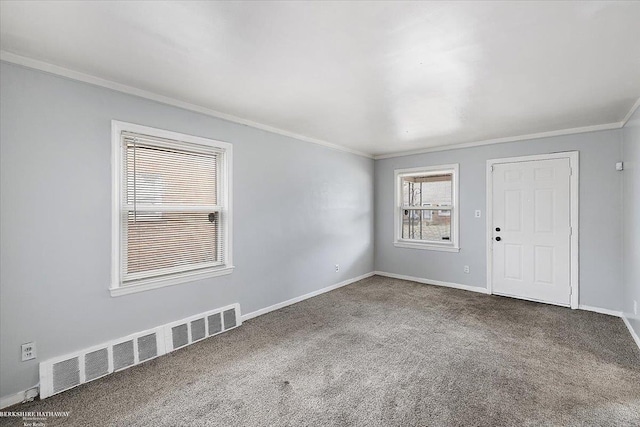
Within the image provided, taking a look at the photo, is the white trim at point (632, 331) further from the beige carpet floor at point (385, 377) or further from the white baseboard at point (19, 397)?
the white baseboard at point (19, 397)

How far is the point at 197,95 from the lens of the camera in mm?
2900

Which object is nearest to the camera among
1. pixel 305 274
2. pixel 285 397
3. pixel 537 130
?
pixel 285 397

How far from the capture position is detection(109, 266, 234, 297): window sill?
104 inches

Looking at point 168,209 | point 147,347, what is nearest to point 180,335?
point 147,347

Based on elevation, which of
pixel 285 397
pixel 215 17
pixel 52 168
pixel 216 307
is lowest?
pixel 285 397

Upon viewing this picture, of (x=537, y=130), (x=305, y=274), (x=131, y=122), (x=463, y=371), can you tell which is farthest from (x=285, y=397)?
(x=537, y=130)

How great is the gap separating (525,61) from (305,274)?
3492mm

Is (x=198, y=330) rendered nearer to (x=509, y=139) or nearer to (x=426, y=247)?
(x=426, y=247)

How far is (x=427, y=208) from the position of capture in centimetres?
548

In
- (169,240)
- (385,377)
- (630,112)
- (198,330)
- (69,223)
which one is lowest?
(385,377)

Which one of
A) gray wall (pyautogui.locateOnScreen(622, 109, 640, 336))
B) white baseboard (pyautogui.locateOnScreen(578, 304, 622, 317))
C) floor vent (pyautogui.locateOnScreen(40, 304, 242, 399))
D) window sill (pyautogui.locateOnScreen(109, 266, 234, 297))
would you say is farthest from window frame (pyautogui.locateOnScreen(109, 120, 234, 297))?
white baseboard (pyautogui.locateOnScreen(578, 304, 622, 317))

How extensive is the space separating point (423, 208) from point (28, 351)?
530cm

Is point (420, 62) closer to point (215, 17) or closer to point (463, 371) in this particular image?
point (215, 17)

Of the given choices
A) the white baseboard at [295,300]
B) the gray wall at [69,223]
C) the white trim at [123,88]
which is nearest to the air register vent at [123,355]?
the gray wall at [69,223]
